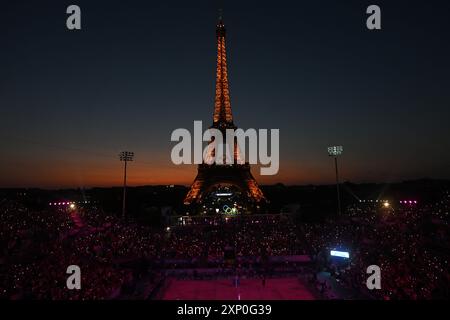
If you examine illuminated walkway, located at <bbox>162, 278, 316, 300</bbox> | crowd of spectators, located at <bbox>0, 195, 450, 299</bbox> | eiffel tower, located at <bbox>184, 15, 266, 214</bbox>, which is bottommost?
illuminated walkway, located at <bbox>162, 278, 316, 300</bbox>

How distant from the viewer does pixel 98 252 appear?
25.2 m

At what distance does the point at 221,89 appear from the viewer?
5466cm

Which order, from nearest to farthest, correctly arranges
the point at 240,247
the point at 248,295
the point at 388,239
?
the point at 248,295, the point at 388,239, the point at 240,247

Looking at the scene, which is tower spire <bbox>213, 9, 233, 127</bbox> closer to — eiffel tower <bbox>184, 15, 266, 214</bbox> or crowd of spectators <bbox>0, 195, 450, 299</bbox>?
eiffel tower <bbox>184, 15, 266, 214</bbox>

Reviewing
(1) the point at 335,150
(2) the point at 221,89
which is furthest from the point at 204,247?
(2) the point at 221,89

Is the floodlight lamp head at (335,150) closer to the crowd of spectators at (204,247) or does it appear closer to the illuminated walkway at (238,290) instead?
the crowd of spectators at (204,247)

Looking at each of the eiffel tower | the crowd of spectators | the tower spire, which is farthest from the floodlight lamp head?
the tower spire

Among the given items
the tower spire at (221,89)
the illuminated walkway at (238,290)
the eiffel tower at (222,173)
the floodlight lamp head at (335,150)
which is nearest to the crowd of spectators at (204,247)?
the illuminated walkway at (238,290)

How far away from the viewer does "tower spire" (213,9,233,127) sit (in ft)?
177

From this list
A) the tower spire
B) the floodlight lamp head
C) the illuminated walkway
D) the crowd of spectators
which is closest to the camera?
the crowd of spectators
